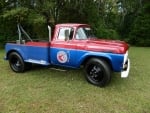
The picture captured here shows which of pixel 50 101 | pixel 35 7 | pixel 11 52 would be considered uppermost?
pixel 35 7

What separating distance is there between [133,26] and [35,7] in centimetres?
986

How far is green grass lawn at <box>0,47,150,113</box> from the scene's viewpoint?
4906 millimetres

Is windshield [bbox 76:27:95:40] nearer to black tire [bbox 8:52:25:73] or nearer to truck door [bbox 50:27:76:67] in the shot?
truck door [bbox 50:27:76:67]

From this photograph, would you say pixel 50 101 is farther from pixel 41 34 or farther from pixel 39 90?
pixel 41 34

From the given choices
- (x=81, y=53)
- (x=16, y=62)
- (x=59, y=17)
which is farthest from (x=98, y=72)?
(x=59, y=17)

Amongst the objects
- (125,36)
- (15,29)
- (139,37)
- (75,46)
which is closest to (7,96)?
(75,46)

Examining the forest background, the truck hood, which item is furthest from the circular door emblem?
the forest background

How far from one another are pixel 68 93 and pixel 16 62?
2.95m

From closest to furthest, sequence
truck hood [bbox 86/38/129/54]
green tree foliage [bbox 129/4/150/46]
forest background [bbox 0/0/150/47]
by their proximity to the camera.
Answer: truck hood [bbox 86/38/129/54]
forest background [bbox 0/0/150/47]
green tree foliage [bbox 129/4/150/46]

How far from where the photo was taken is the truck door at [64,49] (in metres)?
6.50

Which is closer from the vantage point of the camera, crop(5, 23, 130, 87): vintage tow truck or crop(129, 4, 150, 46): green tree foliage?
crop(5, 23, 130, 87): vintage tow truck

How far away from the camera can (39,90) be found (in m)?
5.93

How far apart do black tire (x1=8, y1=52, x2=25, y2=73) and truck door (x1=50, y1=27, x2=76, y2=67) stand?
50.4 inches

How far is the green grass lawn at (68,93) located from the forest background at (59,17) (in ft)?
18.9
